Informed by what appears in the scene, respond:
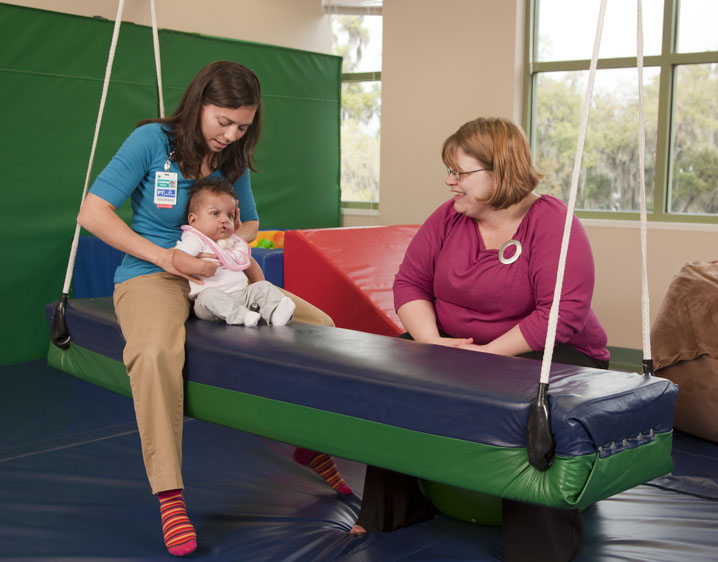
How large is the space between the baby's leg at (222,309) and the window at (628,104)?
344 cm

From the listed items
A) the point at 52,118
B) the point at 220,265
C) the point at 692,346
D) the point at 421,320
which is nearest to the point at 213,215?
the point at 220,265

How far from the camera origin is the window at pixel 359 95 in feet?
20.9

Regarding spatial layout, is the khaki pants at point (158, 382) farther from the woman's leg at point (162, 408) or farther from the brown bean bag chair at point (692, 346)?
the brown bean bag chair at point (692, 346)

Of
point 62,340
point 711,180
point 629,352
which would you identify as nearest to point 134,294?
point 62,340

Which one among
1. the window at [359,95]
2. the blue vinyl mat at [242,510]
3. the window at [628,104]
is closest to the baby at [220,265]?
the blue vinyl mat at [242,510]

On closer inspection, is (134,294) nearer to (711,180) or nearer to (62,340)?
(62,340)

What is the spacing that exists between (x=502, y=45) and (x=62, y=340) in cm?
374

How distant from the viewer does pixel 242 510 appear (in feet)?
8.05

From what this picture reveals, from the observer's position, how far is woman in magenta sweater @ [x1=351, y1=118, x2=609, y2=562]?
223cm

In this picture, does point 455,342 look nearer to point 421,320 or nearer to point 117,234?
point 421,320

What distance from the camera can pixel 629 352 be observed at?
16.0 ft

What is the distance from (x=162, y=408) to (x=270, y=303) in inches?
18.9

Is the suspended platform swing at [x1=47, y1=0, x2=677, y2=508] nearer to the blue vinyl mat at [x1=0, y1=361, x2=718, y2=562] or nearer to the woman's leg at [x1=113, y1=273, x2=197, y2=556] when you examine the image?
the woman's leg at [x1=113, y1=273, x2=197, y2=556]

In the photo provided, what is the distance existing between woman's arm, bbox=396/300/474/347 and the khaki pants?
2.35 ft
